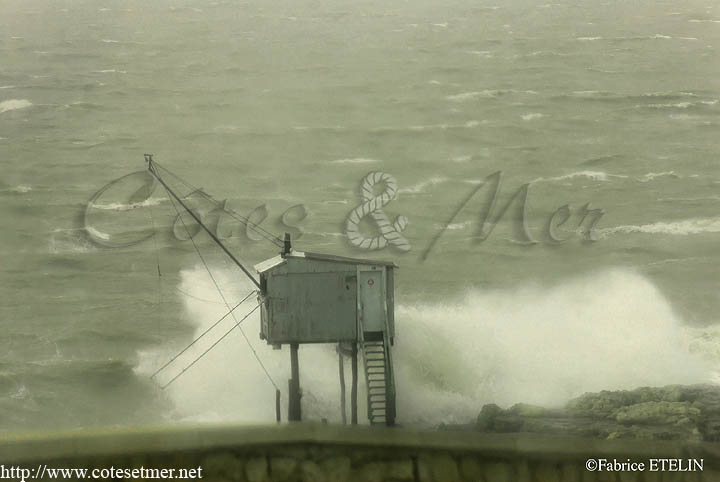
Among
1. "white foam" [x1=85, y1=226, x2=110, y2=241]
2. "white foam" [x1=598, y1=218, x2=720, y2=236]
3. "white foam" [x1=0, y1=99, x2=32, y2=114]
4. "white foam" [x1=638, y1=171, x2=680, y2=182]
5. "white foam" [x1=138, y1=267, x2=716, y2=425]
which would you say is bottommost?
"white foam" [x1=138, y1=267, x2=716, y2=425]

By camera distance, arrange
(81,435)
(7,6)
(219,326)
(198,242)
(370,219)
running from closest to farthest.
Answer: (81,435)
(219,326)
(198,242)
(370,219)
(7,6)

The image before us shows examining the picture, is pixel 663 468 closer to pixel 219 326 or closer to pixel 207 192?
pixel 219 326

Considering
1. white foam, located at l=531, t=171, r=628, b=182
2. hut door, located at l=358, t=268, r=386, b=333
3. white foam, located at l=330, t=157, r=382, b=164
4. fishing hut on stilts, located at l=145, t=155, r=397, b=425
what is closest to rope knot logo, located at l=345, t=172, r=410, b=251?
white foam, located at l=330, t=157, r=382, b=164

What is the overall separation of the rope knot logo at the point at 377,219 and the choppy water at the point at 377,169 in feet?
2.56

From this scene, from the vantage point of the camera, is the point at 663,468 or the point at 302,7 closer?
the point at 663,468

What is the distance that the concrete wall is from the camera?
20.8 ft

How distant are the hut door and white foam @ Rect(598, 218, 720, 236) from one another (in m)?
23.6

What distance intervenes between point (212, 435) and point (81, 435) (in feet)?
2.95

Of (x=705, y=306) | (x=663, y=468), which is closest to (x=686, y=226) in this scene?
(x=705, y=306)

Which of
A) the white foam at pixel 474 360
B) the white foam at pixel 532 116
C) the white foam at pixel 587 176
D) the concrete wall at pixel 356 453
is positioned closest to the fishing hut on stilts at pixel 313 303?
the white foam at pixel 474 360

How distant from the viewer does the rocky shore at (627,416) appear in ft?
57.9

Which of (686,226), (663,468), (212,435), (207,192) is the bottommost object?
(663,468)

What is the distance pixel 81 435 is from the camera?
20.4 ft

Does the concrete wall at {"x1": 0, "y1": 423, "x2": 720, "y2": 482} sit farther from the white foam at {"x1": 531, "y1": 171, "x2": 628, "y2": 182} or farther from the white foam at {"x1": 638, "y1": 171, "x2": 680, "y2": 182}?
the white foam at {"x1": 638, "y1": 171, "x2": 680, "y2": 182}
